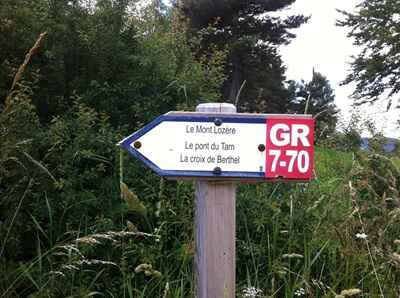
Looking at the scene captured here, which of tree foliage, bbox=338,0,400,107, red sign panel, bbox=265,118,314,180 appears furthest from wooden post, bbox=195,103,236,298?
tree foliage, bbox=338,0,400,107

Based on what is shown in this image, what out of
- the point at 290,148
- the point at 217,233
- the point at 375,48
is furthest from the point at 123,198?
the point at 375,48

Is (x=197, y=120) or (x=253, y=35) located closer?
(x=197, y=120)

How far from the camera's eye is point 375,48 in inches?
993

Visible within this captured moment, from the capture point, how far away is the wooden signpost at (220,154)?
1.87 metres

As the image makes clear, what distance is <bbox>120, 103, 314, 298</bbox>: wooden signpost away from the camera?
1.87 metres

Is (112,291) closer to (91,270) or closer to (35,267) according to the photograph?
(91,270)

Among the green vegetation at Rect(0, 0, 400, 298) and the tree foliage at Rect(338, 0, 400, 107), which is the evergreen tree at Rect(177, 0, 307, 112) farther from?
the green vegetation at Rect(0, 0, 400, 298)

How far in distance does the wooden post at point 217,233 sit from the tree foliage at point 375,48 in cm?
2340

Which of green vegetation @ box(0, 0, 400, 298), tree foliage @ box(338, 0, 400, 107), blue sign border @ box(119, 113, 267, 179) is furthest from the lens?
tree foliage @ box(338, 0, 400, 107)

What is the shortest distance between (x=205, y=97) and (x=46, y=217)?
5.54 ft

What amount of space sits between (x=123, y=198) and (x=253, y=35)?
25248 millimetres

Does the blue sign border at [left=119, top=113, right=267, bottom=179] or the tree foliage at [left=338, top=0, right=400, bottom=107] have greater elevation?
the tree foliage at [left=338, top=0, right=400, bottom=107]

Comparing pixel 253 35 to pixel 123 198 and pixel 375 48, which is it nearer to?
pixel 375 48

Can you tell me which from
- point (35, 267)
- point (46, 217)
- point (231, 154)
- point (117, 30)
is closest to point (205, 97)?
point (117, 30)
